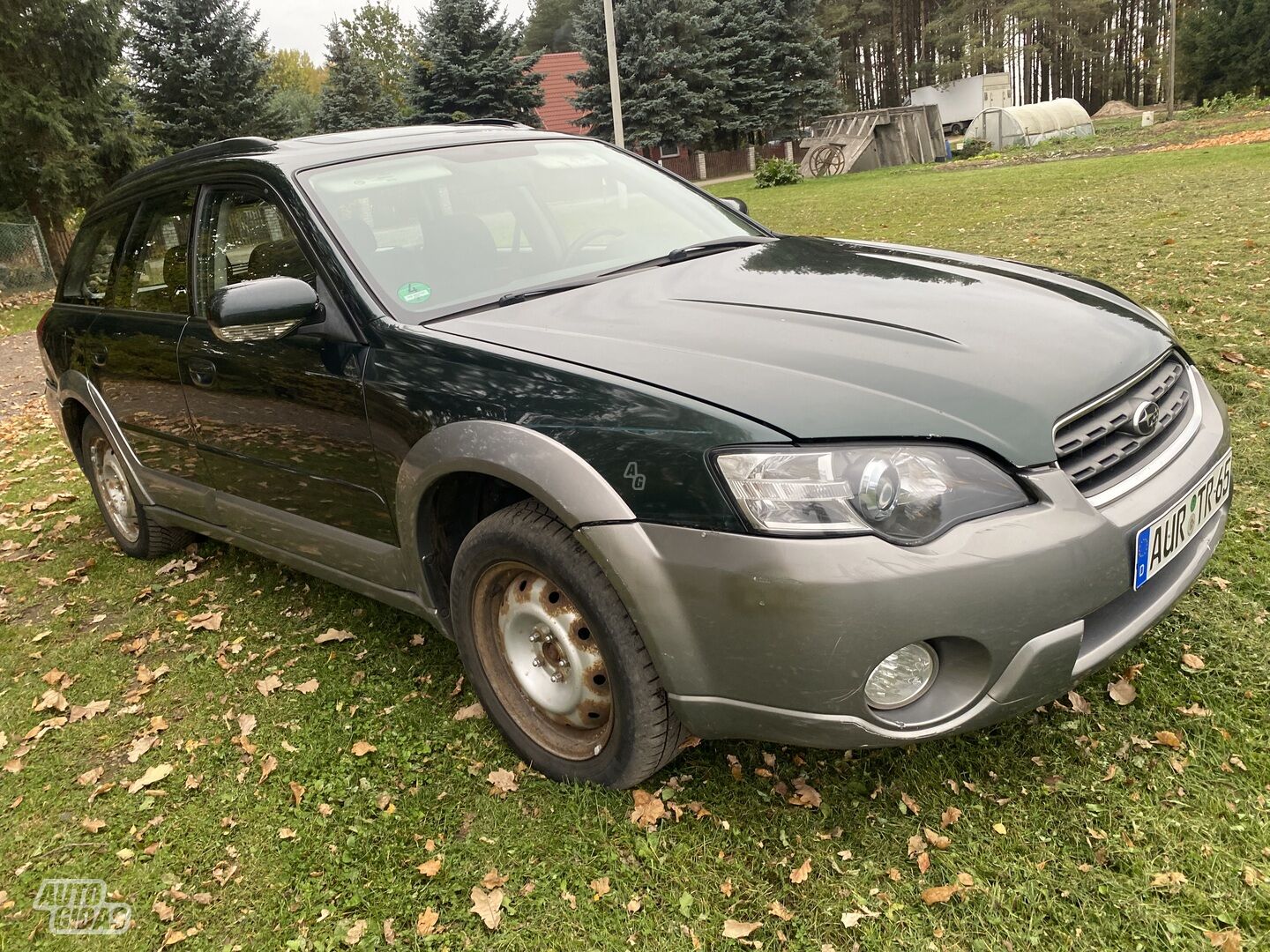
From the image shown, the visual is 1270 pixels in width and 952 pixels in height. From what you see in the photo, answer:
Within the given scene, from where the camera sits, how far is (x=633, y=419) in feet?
7.05

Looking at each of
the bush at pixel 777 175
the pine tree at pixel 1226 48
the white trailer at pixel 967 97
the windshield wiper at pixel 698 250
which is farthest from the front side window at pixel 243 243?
the white trailer at pixel 967 97

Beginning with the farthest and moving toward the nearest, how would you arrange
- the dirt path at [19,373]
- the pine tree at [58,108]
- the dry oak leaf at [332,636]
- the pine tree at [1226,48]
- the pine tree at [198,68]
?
the pine tree at [1226,48] → the pine tree at [198,68] → the pine tree at [58,108] → the dirt path at [19,373] → the dry oak leaf at [332,636]

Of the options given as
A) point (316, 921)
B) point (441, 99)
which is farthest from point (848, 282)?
point (441, 99)

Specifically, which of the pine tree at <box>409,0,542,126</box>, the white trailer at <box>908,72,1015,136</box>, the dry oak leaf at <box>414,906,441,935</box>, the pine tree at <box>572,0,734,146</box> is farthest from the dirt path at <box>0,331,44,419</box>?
the white trailer at <box>908,72,1015,136</box>

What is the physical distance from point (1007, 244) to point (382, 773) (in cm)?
911

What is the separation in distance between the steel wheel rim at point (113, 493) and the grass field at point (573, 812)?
740 mm

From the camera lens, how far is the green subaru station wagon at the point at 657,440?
1.99m

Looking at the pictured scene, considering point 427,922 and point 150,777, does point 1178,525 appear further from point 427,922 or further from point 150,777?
point 150,777

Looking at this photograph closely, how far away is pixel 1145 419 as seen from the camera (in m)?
2.31

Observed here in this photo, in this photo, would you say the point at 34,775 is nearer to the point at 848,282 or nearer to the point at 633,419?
the point at 633,419

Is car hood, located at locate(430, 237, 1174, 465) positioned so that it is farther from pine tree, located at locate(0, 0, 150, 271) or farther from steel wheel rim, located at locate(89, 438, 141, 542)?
pine tree, located at locate(0, 0, 150, 271)

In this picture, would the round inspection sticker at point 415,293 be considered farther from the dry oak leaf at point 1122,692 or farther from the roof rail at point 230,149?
the dry oak leaf at point 1122,692

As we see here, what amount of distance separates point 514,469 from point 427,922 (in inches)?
44.6

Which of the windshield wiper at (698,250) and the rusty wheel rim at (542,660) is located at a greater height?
the windshield wiper at (698,250)
